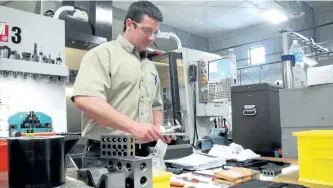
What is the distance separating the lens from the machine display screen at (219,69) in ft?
9.54

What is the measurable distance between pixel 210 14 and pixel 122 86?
17.5 feet

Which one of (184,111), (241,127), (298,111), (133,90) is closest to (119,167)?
(133,90)

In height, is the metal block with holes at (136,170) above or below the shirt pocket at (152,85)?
below

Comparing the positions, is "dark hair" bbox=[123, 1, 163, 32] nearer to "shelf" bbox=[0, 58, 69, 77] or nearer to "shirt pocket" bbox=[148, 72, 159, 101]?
"shirt pocket" bbox=[148, 72, 159, 101]

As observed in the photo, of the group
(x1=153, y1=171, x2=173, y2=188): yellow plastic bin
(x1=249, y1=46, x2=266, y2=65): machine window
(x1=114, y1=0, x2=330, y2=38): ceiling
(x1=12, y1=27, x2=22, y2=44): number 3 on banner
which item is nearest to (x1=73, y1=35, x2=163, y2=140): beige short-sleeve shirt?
(x1=153, y1=171, x2=173, y2=188): yellow plastic bin

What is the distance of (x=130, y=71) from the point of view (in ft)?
4.46

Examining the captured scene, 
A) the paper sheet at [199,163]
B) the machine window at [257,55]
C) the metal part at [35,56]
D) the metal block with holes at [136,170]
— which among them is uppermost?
the machine window at [257,55]

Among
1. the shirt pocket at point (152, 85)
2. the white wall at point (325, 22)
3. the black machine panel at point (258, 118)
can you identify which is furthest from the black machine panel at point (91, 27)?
the white wall at point (325, 22)

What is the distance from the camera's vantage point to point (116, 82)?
1.32 meters

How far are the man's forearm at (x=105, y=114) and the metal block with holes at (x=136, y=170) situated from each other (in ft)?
1.37

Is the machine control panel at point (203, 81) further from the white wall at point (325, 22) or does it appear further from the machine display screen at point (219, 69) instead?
the white wall at point (325, 22)

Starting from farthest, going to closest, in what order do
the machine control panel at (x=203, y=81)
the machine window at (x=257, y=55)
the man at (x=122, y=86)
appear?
the machine window at (x=257, y=55) → the machine control panel at (x=203, y=81) → the man at (x=122, y=86)

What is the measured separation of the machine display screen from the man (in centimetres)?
149

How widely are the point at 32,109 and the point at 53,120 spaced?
186 mm
